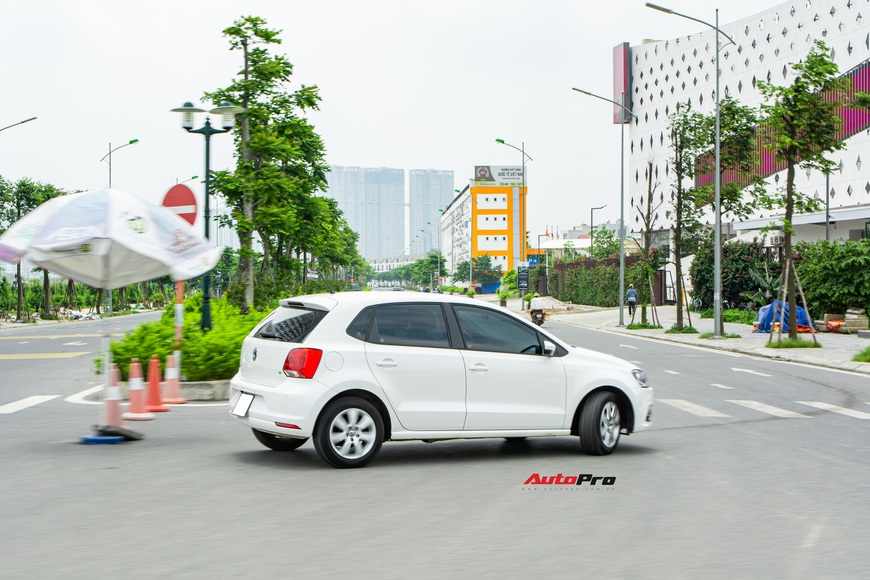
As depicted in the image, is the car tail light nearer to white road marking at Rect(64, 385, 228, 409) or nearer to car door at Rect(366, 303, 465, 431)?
car door at Rect(366, 303, 465, 431)

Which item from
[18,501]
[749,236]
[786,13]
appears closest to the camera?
[18,501]

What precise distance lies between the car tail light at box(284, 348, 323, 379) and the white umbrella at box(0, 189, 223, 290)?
2.20m

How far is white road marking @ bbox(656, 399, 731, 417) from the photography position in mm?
12797

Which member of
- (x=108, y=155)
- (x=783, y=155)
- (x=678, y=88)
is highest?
(x=678, y=88)

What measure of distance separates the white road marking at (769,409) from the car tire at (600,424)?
14.2 ft

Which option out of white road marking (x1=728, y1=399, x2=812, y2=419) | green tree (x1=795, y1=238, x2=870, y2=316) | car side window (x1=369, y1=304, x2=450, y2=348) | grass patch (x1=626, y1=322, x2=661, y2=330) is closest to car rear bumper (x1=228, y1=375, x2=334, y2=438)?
car side window (x1=369, y1=304, x2=450, y2=348)

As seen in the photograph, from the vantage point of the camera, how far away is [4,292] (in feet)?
193

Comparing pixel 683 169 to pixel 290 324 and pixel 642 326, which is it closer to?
pixel 642 326

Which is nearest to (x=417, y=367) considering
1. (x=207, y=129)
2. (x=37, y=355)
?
(x=207, y=129)

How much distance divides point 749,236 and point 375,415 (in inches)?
2346

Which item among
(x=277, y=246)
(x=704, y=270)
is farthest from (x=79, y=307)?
(x=704, y=270)

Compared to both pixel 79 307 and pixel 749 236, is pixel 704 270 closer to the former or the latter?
pixel 749 236

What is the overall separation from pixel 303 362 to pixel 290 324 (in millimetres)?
595

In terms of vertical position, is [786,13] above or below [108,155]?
above
